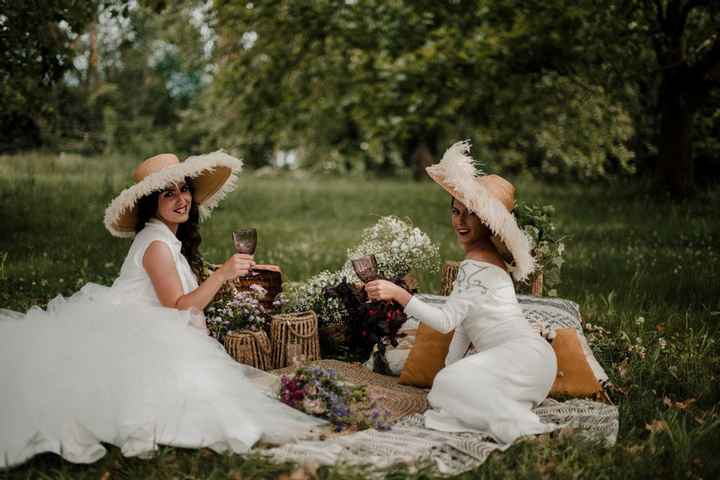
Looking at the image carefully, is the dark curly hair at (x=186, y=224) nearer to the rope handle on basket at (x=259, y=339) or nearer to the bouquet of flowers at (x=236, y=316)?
the bouquet of flowers at (x=236, y=316)

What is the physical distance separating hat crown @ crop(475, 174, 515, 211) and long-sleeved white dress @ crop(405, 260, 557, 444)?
42cm

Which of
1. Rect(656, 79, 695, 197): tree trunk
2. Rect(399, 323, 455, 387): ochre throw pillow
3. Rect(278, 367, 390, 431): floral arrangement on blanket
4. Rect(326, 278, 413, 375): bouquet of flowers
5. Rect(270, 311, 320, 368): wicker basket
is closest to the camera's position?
Rect(278, 367, 390, 431): floral arrangement on blanket

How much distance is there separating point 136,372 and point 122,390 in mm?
124

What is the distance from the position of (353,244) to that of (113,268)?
3.46 m

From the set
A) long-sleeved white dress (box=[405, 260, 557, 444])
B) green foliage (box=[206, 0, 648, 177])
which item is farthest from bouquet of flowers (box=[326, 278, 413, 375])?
green foliage (box=[206, 0, 648, 177])

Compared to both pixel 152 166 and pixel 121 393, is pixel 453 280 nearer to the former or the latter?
pixel 152 166

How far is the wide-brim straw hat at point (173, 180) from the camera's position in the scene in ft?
15.8

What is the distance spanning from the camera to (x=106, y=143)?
3039cm

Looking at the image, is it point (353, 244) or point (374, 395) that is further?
point (353, 244)

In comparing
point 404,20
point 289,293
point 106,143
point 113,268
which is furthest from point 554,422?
point 106,143

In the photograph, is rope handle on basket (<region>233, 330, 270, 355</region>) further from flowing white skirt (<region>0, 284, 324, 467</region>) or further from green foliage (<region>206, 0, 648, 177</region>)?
green foliage (<region>206, 0, 648, 177</region>)

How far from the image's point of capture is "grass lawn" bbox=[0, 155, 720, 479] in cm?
396

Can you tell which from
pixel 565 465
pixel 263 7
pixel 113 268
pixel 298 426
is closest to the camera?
pixel 565 465

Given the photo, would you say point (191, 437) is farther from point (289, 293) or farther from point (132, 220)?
point (289, 293)
